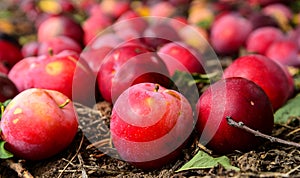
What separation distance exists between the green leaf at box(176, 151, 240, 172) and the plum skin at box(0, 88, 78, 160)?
455mm

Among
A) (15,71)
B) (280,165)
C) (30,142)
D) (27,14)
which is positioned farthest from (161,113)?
(27,14)

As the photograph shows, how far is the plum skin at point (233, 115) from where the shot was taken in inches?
51.1

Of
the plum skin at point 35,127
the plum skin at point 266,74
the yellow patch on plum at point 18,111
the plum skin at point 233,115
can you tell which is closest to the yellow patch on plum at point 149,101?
the plum skin at point 233,115

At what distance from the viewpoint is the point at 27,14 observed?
150 inches

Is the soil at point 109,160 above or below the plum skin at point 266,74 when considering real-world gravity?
below

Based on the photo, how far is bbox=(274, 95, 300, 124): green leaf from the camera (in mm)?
1610

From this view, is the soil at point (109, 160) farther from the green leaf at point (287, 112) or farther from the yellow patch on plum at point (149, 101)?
the yellow patch on plum at point (149, 101)

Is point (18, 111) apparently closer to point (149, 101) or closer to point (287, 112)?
point (149, 101)

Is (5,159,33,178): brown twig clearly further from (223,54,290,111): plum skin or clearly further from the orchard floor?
(223,54,290,111): plum skin

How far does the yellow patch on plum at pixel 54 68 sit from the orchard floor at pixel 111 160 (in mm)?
168

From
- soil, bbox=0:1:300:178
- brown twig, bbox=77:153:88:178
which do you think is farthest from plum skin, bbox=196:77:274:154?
brown twig, bbox=77:153:88:178

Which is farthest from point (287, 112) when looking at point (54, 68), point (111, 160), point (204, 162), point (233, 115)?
point (54, 68)

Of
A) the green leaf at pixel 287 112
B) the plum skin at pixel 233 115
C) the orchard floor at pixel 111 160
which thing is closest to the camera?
the orchard floor at pixel 111 160

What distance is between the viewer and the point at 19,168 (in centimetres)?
139
